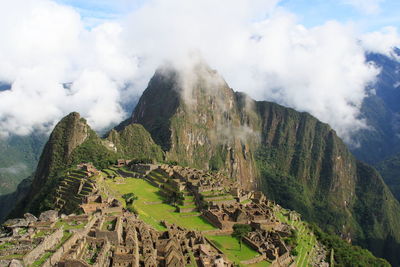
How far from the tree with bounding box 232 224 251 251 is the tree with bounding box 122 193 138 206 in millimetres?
19521

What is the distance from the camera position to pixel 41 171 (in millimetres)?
130000

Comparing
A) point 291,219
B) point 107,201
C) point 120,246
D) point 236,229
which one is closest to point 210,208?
point 236,229

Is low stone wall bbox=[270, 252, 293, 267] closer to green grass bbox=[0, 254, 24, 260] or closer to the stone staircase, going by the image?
the stone staircase

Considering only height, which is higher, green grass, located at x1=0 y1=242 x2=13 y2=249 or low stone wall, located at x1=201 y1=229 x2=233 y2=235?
Answer: low stone wall, located at x1=201 y1=229 x2=233 y2=235

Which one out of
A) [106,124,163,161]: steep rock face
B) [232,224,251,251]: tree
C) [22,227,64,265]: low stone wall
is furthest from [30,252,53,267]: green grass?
[106,124,163,161]: steep rock face

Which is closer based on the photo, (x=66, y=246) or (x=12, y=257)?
(x=12, y=257)

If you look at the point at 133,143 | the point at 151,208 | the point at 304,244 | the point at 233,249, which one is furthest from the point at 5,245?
the point at 133,143

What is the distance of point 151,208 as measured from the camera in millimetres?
67875

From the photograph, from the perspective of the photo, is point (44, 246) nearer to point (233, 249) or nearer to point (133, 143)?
point (233, 249)

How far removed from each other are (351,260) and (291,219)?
16.0 meters

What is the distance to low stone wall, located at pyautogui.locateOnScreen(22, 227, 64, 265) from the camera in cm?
2878

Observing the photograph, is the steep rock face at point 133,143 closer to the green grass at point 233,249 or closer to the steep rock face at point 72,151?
the steep rock face at point 72,151

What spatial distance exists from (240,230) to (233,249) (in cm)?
476

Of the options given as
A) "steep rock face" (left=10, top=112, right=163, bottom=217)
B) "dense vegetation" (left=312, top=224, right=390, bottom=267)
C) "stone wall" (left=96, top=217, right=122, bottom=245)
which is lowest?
"dense vegetation" (left=312, top=224, right=390, bottom=267)
